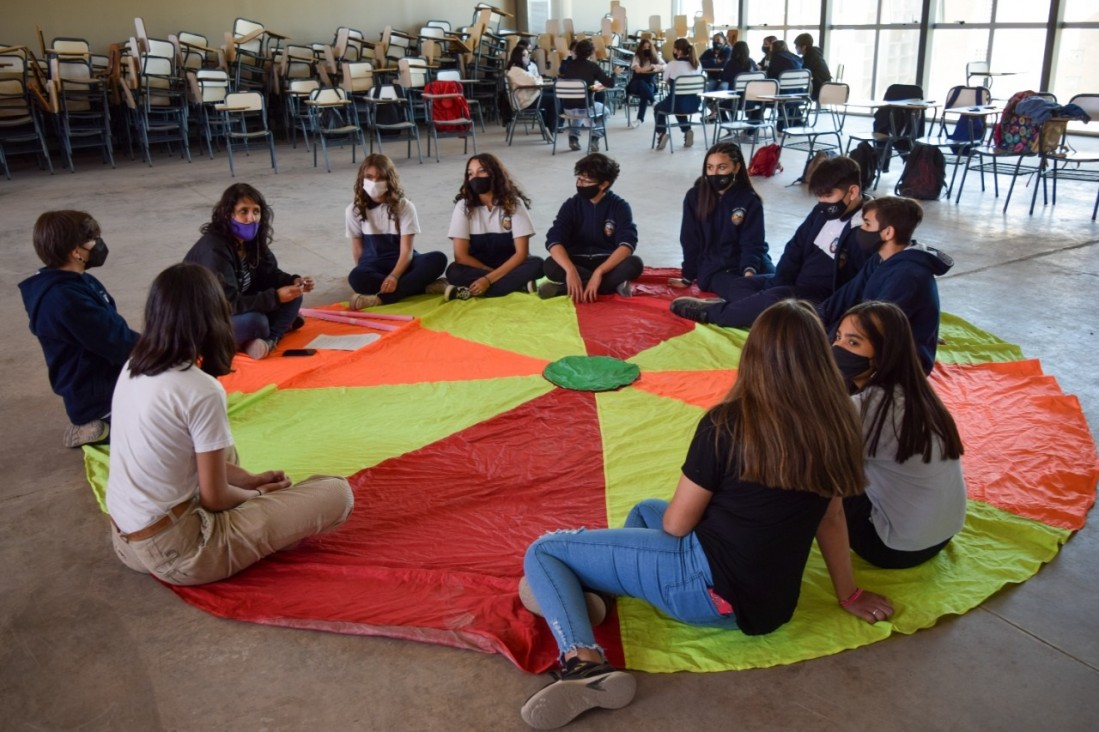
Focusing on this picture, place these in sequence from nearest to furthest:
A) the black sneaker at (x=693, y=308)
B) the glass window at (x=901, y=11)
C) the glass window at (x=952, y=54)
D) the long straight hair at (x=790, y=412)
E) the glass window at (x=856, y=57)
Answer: the long straight hair at (x=790, y=412) < the black sneaker at (x=693, y=308) < the glass window at (x=952, y=54) < the glass window at (x=901, y=11) < the glass window at (x=856, y=57)

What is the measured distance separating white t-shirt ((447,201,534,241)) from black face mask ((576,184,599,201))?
1.20ft

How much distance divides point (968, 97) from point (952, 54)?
5.78 metres

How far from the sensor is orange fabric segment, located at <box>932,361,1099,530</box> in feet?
10.2

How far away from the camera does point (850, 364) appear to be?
263 centimetres

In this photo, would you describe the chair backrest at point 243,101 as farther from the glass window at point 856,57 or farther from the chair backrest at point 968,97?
the glass window at point 856,57

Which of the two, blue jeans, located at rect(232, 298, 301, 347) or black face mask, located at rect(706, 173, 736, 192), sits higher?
black face mask, located at rect(706, 173, 736, 192)

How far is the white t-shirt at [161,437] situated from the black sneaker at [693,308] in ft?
9.91

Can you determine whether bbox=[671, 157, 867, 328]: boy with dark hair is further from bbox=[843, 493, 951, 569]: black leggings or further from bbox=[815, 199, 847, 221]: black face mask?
bbox=[843, 493, 951, 569]: black leggings

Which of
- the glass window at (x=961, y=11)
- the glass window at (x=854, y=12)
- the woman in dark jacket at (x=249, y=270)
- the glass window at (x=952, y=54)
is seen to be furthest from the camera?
the glass window at (x=854, y=12)

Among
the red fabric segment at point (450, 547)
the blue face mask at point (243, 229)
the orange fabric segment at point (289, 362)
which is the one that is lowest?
the red fabric segment at point (450, 547)

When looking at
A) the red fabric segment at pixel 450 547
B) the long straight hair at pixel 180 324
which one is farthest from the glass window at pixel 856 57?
the long straight hair at pixel 180 324

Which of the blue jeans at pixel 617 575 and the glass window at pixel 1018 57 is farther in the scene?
the glass window at pixel 1018 57

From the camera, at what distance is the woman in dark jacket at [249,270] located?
4438 millimetres

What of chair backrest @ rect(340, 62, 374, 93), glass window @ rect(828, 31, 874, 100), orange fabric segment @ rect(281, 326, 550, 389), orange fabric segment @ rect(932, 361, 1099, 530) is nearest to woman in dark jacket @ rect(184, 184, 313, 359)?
orange fabric segment @ rect(281, 326, 550, 389)
